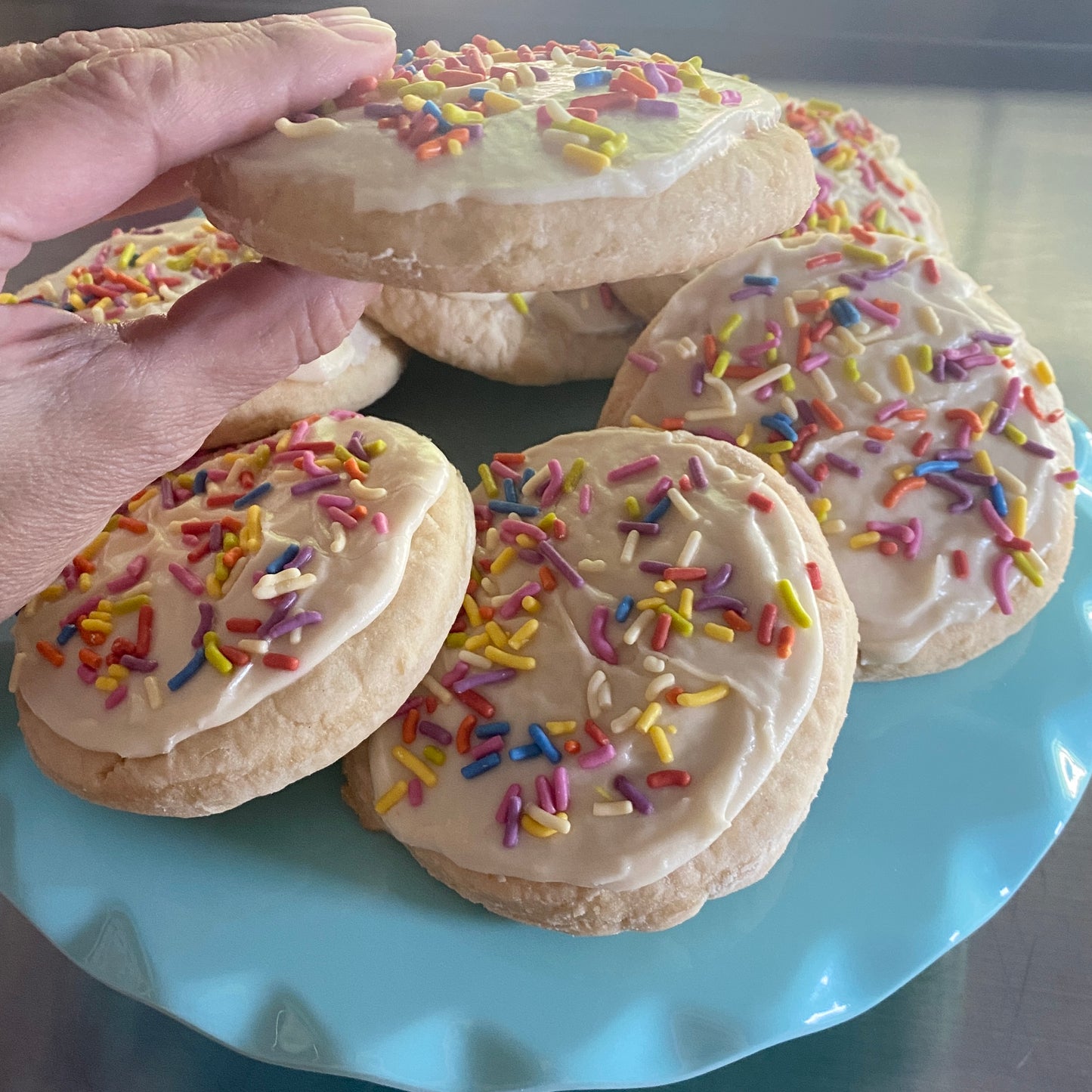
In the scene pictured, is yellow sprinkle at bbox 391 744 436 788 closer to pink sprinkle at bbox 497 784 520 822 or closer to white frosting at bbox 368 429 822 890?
white frosting at bbox 368 429 822 890

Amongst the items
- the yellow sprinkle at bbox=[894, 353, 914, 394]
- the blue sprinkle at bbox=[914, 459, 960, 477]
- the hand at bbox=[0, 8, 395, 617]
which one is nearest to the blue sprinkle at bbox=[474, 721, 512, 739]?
the hand at bbox=[0, 8, 395, 617]

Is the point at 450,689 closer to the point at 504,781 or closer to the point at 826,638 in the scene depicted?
the point at 504,781

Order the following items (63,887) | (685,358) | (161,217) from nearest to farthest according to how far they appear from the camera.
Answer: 1. (63,887)
2. (685,358)
3. (161,217)

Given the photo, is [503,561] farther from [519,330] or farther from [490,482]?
[519,330]

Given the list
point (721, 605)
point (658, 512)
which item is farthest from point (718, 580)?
point (658, 512)

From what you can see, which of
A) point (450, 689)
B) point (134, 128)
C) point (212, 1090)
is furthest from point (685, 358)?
point (212, 1090)

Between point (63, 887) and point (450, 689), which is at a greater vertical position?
point (450, 689)

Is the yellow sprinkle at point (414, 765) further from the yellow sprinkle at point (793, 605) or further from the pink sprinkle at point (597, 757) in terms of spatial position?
the yellow sprinkle at point (793, 605)

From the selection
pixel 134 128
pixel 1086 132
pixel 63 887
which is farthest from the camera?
pixel 1086 132
